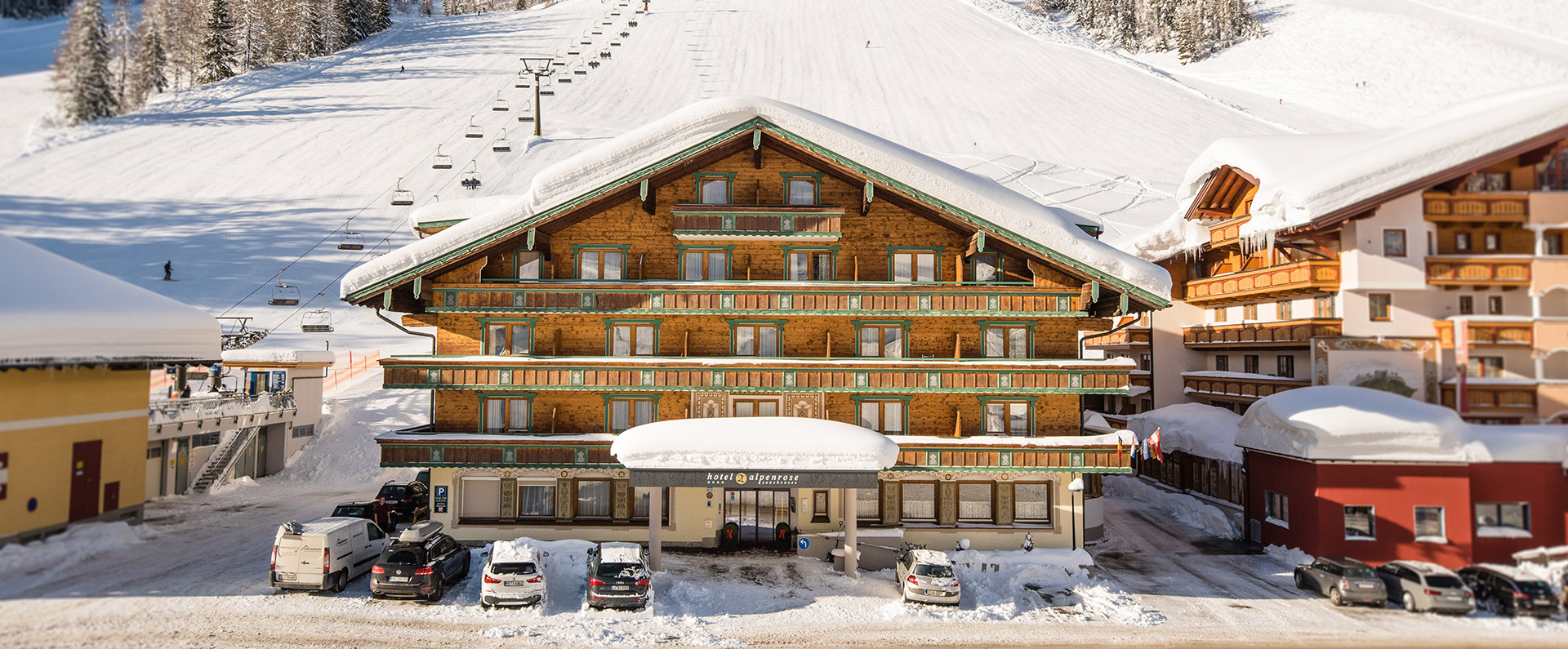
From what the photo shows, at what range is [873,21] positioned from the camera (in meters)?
150

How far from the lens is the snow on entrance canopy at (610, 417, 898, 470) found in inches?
1005

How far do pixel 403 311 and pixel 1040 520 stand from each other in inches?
1039

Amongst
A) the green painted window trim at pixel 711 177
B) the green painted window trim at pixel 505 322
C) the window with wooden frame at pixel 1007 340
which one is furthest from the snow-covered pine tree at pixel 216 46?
the window with wooden frame at pixel 1007 340

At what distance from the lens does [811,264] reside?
31.3m

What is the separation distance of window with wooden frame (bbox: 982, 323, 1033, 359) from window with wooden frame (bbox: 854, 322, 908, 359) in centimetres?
333

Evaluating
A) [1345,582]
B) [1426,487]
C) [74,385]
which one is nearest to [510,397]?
[74,385]

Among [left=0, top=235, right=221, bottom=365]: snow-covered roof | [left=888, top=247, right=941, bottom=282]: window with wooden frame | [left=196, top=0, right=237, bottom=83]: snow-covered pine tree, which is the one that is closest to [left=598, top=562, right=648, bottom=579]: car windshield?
[left=888, top=247, right=941, bottom=282]: window with wooden frame

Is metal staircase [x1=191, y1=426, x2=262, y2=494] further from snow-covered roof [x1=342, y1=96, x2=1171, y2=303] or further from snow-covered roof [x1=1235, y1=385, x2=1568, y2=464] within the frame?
snow-covered roof [x1=1235, y1=385, x2=1568, y2=464]

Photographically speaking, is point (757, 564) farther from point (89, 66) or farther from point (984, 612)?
point (89, 66)

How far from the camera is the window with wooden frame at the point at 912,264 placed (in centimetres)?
3102

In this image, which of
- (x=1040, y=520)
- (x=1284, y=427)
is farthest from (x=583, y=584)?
(x=1284, y=427)

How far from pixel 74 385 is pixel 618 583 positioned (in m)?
21.9

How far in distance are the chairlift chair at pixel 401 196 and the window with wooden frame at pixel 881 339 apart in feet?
157

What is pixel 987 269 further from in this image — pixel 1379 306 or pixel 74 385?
pixel 74 385
